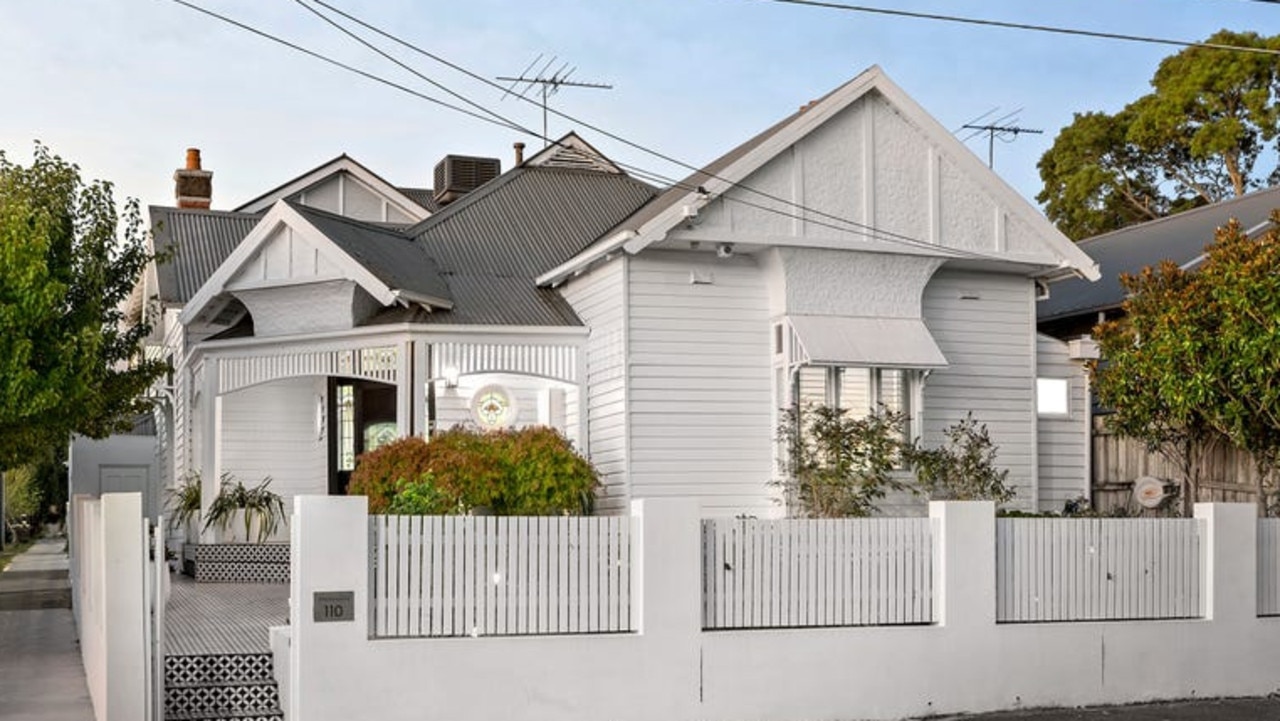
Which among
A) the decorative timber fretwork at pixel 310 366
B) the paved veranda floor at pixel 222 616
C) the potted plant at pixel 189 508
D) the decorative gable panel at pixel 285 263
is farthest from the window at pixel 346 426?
the paved veranda floor at pixel 222 616

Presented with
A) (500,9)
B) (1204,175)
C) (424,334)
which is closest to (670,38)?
(500,9)

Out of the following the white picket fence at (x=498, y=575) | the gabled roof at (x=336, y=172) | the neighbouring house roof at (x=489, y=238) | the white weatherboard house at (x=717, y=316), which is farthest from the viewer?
the gabled roof at (x=336, y=172)

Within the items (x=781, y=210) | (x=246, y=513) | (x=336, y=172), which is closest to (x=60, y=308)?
(x=246, y=513)

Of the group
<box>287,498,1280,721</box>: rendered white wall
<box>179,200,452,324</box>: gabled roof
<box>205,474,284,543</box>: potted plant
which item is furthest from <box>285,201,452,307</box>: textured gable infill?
<box>287,498,1280,721</box>: rendered white wall

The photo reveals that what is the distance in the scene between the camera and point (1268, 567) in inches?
577

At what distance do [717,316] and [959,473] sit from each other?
3312 millimetres

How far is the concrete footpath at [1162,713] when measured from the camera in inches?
509

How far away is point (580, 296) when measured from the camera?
1927 cm

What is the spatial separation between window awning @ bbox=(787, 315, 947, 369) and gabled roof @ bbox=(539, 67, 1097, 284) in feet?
6.02

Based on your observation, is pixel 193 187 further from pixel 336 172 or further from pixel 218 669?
pixel 218 669

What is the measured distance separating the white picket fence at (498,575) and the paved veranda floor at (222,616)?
1.55 metres

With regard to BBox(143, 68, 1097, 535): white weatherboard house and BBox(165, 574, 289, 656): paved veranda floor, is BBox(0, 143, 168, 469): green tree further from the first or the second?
BBox(165, 574, 289, 656): paved veranda floor

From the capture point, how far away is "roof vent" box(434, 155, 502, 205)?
27156mm

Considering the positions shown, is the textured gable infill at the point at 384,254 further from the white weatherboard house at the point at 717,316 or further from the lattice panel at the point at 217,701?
the lattice panel at the point at 217,701
